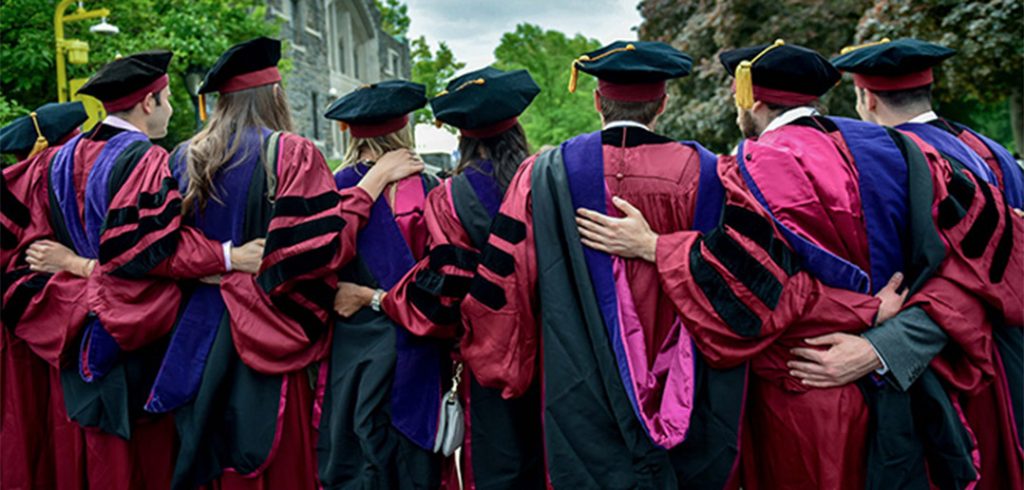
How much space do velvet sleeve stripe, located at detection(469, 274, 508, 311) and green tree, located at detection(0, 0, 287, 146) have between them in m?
9.56

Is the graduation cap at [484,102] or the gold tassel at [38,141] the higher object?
the graduation cap at [484,102]

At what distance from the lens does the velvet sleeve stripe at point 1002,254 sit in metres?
2.52

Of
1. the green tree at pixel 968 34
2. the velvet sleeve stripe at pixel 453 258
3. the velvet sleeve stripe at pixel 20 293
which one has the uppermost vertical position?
the green tree at pixel 968 34

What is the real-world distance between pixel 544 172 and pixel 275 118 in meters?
1.25

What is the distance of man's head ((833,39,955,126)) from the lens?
117 inches

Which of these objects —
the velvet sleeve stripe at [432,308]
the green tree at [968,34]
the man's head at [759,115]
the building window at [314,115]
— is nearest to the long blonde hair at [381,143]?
the velvet sleeve stripe at [432,308]

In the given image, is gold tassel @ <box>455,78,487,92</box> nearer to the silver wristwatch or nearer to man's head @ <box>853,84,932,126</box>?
the silver wristwatch

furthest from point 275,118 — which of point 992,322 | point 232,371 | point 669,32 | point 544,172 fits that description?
point 669,32

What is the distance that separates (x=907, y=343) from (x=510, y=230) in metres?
1.35

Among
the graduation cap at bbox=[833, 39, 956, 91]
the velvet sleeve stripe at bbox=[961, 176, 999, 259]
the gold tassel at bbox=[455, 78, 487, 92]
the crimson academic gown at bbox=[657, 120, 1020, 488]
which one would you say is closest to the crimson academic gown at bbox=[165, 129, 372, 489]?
the gold tassel at bbox=[455, 78, 487, 92]

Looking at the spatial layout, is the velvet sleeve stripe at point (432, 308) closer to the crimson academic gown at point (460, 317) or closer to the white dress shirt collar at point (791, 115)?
the crimson academic gown at point (460, 317)

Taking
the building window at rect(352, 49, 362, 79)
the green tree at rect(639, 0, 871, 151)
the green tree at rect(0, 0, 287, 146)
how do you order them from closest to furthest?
the green tree at rect(0, 0, 287, 146) < the green tree at rect(639, 0, 871, 151) < the building window at rect(352, 49, 362, 79)

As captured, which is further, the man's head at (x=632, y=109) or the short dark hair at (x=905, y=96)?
the short dark hair at (x=905, y=96)

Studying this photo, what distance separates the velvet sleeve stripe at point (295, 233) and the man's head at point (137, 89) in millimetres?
978
